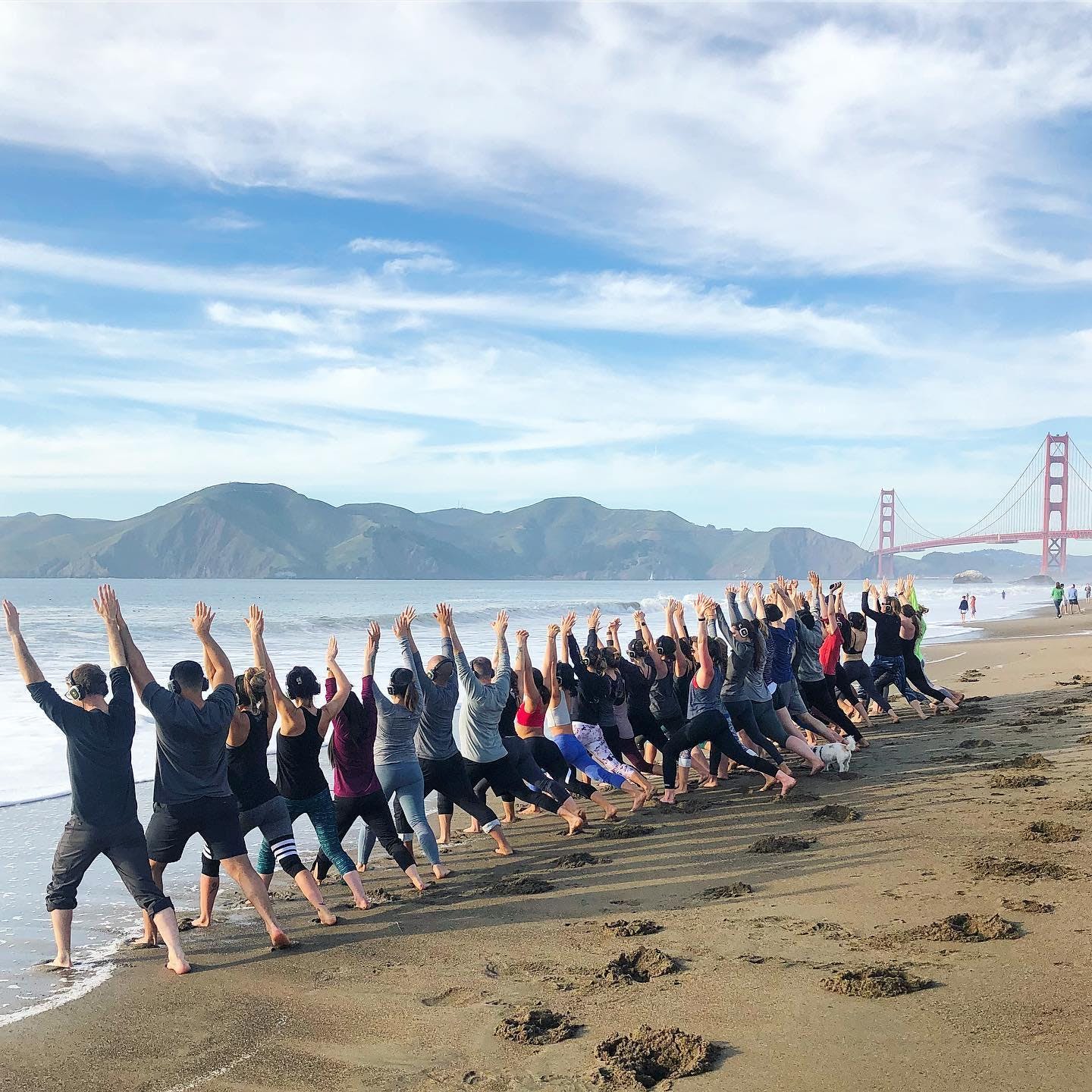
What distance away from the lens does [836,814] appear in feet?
23.4

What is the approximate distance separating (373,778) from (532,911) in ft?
4.07

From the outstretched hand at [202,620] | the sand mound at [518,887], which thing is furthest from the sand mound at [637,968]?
the outstretched hand at [202,620]

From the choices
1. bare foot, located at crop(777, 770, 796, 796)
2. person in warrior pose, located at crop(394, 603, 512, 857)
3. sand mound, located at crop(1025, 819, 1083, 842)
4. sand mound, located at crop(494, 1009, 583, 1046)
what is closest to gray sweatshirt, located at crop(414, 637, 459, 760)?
person in warrior pose, located at crop(394, 603, 512, 857)

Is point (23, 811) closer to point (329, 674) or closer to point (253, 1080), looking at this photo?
point (329, 674)

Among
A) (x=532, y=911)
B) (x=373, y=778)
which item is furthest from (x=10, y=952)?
(x=532, y=911)

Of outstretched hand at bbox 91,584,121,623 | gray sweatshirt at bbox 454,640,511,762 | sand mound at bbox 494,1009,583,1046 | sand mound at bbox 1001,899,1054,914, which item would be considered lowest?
sand mound at bbox 494,1009,583,1046

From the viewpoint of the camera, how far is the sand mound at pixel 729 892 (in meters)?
5.49

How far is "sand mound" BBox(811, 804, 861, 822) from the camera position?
7020 mm

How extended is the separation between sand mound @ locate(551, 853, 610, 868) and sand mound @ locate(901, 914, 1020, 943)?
2.27m

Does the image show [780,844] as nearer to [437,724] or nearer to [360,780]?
[437,724]

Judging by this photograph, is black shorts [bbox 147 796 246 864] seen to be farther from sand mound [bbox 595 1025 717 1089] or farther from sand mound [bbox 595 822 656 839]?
sand mound [bbox 595 822 656 839]

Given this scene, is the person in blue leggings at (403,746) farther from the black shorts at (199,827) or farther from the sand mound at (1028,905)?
the sand mound at (1028,905)

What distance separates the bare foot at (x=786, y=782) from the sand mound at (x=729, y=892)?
7.76 ft

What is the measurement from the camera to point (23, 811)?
8.22 meters
